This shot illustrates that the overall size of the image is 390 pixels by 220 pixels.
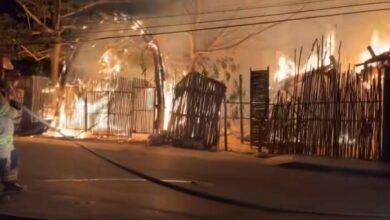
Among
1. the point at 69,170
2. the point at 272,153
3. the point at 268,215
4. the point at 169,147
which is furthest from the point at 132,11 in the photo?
the point at 268,215

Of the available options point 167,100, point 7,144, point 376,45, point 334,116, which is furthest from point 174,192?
point 376,45

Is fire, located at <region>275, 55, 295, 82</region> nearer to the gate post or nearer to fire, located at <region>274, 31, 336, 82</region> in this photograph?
fire, located at <region>274, 31, 336, 82</region>

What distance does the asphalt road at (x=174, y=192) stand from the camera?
9164mm

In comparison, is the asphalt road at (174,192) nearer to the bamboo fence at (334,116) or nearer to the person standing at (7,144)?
the person standing at (7,144)

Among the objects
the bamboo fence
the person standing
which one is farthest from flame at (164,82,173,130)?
the person standing

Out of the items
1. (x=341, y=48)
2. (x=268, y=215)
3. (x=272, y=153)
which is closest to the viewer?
(x=268, y=215)

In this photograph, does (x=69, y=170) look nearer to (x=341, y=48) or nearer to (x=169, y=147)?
(x=169, y=147)

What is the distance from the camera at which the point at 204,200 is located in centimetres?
1012

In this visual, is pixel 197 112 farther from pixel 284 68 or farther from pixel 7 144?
pixel 7 144

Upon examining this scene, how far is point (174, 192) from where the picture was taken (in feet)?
35.4

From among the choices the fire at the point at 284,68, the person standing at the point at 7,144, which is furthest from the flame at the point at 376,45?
the person standing at the point at 7,144

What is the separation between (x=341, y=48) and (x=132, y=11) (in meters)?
7.43

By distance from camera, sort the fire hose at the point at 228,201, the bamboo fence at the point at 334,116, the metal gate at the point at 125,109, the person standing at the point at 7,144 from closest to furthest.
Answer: the fire hose at the point at 228,201 < the person standing at the point at 7,144 < the bamboo fence at the point at 334,116 < the metal gate at the point at 125,109

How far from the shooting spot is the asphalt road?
30.1 feet
